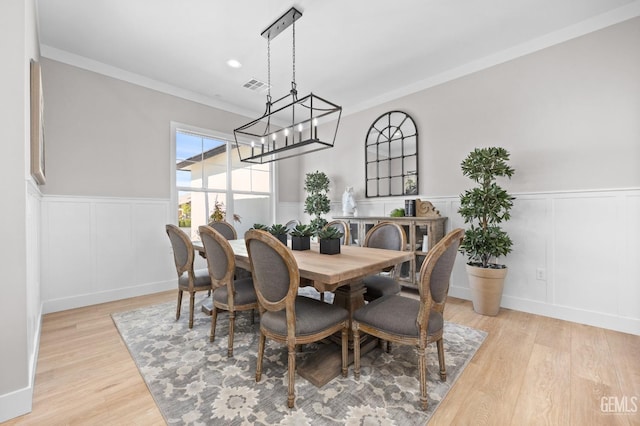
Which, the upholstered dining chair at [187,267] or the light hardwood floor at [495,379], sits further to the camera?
the upholstered dining chair at [187,267]

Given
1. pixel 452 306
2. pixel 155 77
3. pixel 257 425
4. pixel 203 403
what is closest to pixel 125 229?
pixel 155 77

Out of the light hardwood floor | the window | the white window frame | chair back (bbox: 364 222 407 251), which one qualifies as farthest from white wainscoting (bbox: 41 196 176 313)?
chair back (bbox: 364 222 407 251)

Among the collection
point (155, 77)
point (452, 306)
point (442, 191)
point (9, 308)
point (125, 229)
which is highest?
point (155, 77)

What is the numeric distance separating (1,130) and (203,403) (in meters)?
1.87

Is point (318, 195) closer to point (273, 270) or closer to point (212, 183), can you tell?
point (212, 183)

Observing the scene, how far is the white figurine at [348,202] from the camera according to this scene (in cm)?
443

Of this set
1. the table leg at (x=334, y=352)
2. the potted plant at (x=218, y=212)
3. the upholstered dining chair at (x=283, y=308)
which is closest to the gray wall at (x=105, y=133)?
the potted plant at (x=218, y=212)

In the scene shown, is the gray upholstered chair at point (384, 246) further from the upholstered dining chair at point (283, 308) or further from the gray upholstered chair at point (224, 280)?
the gray upholstered chair at point (224, 280)

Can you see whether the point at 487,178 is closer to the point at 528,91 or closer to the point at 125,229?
the point at 528,91

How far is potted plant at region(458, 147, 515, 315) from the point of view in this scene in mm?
2814

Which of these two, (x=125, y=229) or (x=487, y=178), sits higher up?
(x=487, y=178)

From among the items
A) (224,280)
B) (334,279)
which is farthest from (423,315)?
(224,280)

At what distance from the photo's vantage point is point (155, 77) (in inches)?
146

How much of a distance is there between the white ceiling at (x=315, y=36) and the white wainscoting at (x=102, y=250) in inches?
68.0
